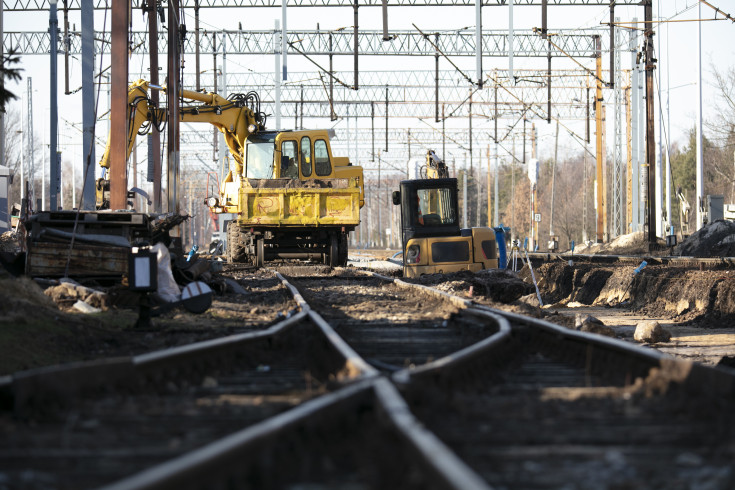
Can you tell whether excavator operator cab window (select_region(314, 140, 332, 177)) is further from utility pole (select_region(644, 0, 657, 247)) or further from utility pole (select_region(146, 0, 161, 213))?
utility pole (select_region(644, 0, 657, 247))

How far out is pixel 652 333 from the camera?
1386 cm

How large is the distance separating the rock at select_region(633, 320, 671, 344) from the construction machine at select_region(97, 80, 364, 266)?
12575mm

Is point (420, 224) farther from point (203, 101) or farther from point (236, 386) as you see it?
point (236, 386)

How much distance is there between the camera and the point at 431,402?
510 cm

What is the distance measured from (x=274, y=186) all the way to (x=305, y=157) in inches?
85.8

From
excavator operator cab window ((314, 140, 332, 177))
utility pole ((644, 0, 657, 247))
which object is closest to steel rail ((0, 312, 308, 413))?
excavator operator cab window ((314, 140, 332, 177))

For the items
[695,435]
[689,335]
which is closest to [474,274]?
[689,335]

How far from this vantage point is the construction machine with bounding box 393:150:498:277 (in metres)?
22.2

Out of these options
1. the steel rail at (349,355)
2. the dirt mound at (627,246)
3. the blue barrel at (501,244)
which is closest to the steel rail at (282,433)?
the steel rail at (349,355)

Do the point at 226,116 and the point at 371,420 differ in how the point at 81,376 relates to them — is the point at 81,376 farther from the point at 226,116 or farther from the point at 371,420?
the point at 226,116

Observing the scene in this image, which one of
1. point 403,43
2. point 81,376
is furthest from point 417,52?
point 81,376

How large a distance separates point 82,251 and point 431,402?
10.5 metres

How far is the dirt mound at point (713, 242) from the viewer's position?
102ft

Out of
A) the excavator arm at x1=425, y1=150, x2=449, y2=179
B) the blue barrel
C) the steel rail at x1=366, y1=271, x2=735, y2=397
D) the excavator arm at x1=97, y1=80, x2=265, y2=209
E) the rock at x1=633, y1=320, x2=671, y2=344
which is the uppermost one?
the excavator arm at x1=97, y1=80, x2=265, y2=209
